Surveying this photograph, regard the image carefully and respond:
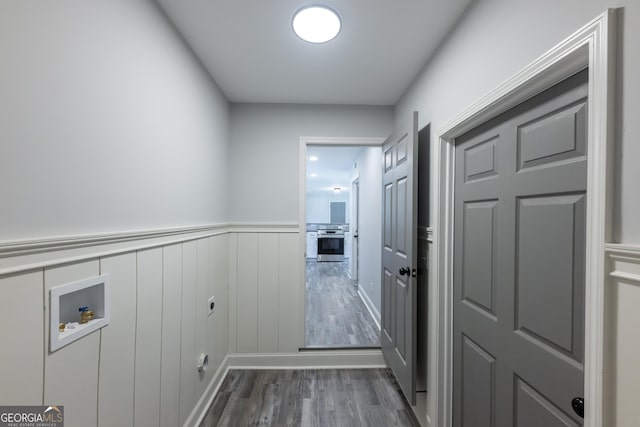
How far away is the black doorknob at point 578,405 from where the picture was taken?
33.1 inches

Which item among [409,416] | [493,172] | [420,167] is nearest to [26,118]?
[493,172]

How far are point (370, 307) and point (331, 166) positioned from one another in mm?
3116

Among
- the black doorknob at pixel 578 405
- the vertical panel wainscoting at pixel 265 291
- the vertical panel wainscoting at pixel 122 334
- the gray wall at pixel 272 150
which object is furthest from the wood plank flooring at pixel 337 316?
the black doorknob at pixel 578 405


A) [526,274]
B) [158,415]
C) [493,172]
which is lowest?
[158,415]

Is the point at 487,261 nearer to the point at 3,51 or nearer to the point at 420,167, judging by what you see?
the point at 420,167

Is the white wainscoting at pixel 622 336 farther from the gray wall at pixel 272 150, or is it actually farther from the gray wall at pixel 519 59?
the gray wall at pixel 272 150

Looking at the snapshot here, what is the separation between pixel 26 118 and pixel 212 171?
1.48 metres

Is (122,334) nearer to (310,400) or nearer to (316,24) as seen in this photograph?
(310,400)

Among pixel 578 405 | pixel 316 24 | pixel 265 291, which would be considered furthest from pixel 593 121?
pixel 265 291

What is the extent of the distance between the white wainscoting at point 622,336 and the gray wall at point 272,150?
2.20 metres

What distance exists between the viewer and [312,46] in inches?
68.5

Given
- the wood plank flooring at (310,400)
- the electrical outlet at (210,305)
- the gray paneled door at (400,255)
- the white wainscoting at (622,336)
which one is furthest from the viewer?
the electrical outlet at (210,305)

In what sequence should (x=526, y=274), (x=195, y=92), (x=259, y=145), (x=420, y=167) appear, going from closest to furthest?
(x=526, y=274), (x=195, y=92), (x=420, y=167), (x=259, y=145)

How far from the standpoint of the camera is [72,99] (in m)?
0.91
